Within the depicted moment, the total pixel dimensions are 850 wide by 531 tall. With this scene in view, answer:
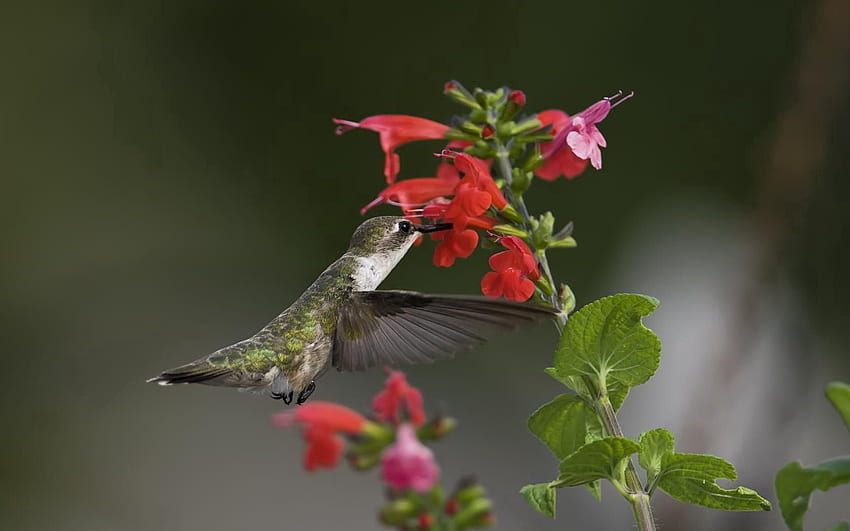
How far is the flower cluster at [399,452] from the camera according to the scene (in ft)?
2.09

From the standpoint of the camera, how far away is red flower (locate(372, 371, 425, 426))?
70 cm

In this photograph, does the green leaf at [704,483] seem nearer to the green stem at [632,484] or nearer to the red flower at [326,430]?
the green stem at [632,484]

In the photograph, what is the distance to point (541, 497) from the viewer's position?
3.34 feet

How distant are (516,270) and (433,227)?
21 cm

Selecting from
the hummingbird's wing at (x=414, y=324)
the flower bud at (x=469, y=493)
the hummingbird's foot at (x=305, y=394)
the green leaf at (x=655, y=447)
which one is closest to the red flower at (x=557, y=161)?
the hummingbird's wing at (x=414, y=324)

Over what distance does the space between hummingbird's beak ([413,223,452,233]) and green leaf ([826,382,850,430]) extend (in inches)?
22.3

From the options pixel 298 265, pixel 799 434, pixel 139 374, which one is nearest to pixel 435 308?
pixel 799 434

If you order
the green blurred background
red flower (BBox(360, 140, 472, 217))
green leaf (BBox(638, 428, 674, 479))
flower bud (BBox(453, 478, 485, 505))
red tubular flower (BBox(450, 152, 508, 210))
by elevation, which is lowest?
flower bud (BBox(453, 478, 485, 505))

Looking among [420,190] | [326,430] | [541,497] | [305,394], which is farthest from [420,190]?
[326,430]

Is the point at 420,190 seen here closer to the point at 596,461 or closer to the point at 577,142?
the point at 577,142

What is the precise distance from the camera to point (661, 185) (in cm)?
413

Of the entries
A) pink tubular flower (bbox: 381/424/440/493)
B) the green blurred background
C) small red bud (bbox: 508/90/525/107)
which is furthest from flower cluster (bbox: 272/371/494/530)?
the green blurred background

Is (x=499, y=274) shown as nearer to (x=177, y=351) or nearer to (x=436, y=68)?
(x=177, y=351)

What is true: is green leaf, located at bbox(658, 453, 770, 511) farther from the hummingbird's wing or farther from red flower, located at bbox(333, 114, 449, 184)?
red flower, located at bbox(333, 114, 449, 184)
